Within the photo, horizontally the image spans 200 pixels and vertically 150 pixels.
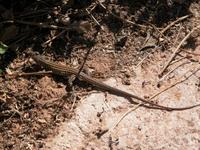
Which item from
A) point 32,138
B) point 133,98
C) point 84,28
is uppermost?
point 84,28

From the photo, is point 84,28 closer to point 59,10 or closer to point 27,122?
point 59,10

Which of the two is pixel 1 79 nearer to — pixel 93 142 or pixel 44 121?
pixel 44 121

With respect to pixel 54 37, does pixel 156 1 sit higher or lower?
higher

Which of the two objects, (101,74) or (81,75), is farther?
(101,74)

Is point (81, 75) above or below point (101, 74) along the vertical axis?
below

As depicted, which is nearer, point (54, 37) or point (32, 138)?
point (32, 138)

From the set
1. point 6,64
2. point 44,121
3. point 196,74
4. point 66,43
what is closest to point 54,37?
point 66,43
